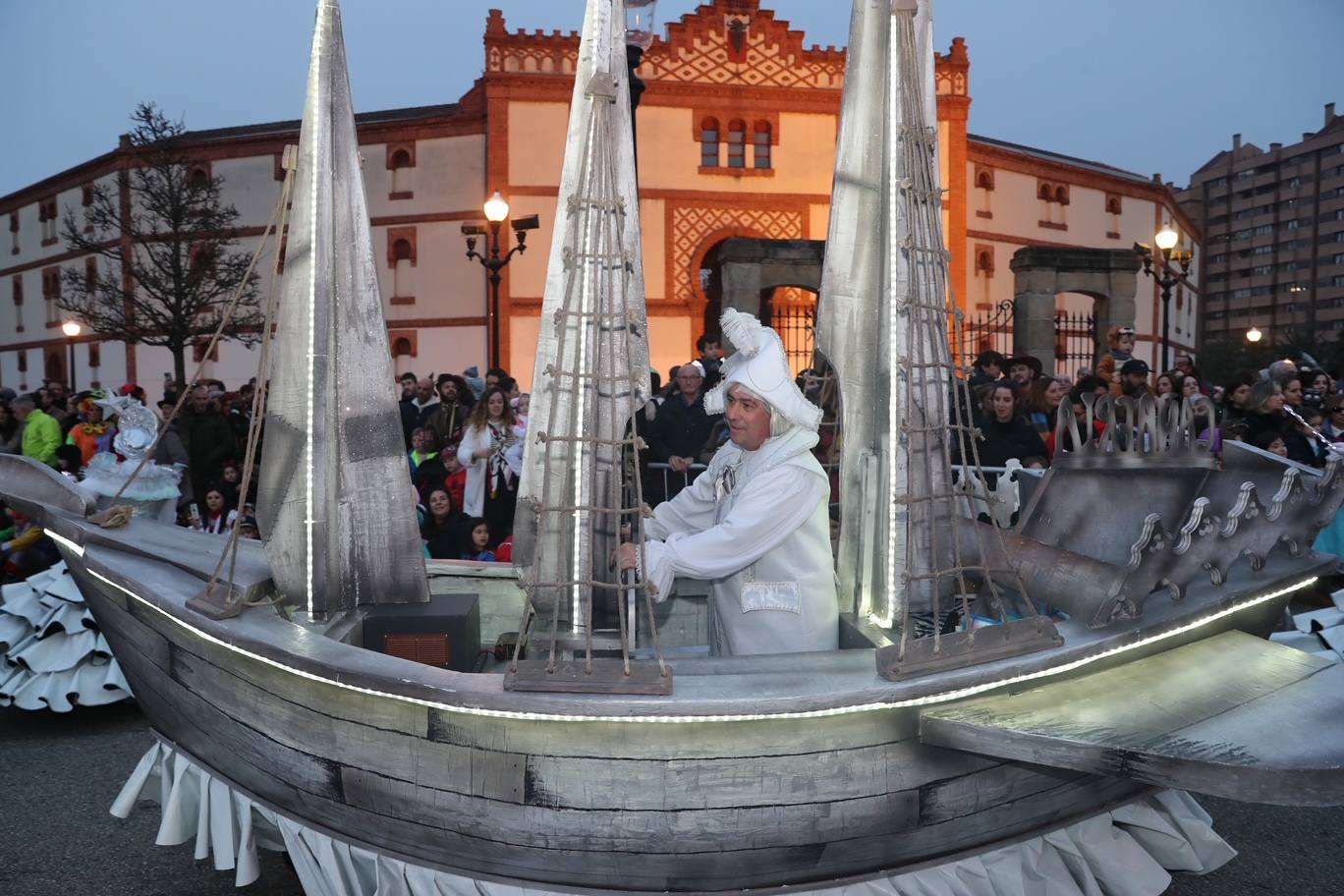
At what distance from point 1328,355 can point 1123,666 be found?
48.1 m

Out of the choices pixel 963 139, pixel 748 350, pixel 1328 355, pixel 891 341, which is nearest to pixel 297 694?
pixel 748 350

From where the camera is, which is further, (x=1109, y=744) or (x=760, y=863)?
(x=760, y=863)

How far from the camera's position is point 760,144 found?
1032 inches

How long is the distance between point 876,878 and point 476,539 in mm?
4246

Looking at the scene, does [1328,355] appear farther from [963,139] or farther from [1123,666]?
[1123,666]

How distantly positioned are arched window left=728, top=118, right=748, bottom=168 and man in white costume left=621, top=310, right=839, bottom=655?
2312cm

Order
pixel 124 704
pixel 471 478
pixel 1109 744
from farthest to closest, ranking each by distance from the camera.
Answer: pixel 471 478 → pixel 124 704 → pixel 1109 744

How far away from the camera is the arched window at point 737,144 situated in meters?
25.9

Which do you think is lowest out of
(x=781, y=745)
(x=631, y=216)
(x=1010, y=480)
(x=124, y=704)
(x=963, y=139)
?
(x=124, y=704)

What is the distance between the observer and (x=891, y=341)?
3.62 metres

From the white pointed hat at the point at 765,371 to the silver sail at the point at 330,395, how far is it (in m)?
1.29

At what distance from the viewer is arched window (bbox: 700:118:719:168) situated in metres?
25.9

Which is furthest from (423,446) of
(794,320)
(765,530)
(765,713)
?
(794,320)

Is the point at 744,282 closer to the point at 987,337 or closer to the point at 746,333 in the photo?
the point at 987,337
